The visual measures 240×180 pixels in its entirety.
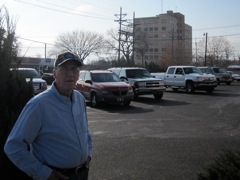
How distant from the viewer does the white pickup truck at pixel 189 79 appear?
2462cm

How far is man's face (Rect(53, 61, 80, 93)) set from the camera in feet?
9.84

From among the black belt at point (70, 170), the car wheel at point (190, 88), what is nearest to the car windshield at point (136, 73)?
the car wheel at point (190, 88)

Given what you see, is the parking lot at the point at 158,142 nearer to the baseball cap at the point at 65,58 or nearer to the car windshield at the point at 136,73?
the baseball cap at the point at 65,58

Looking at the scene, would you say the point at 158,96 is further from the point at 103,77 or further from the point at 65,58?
the point at 65,58

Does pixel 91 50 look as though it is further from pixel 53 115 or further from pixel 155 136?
pixel 53 115

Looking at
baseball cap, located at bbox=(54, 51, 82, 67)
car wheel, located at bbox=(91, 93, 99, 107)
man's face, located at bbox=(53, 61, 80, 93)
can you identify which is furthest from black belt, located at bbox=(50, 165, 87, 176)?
car wheel, located at bbox=(91, 93, 99, 107)

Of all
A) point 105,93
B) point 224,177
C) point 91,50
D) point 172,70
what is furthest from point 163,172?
point 91,50

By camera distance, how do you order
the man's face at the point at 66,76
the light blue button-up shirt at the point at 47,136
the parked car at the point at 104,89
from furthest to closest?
the parked car at the point at 104,89 < the man's face at the point at 66,76 < the light blue button-up shirt at the point at 47,136

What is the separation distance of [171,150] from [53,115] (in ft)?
17.8

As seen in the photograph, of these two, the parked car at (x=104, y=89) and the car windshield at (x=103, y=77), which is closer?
the parked car at (x=104, y=89)

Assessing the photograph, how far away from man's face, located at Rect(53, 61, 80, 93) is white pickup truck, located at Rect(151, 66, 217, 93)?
2219cm

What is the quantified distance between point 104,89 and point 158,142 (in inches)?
318

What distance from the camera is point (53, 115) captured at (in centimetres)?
283

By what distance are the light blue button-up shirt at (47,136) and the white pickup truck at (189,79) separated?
22.3 metres
